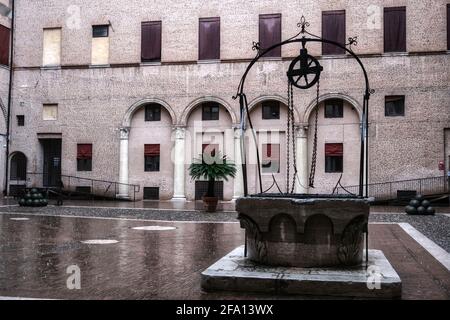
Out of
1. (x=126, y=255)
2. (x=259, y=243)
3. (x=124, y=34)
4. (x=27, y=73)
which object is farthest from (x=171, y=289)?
(x=27, y=73)

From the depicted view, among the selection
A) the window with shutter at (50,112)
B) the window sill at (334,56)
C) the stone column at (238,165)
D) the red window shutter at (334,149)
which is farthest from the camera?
the window with shutter at (50,112)

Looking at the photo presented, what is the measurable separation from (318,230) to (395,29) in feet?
76.4

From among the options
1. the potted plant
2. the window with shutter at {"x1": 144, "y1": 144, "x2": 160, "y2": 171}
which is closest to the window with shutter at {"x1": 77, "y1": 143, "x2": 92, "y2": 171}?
the window with shutter at {"x1": 144, "y1": 144, "x2": 160, "y2": 171}

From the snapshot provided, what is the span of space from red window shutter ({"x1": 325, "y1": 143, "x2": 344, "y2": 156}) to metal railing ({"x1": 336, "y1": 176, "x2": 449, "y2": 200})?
1976mm

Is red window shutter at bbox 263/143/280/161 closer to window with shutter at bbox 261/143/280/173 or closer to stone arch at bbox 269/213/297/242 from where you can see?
window with shutter at bbox 261/143/280/173

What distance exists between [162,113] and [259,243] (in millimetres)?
23604

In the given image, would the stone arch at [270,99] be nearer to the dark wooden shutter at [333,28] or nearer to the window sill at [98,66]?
the dark wooden shutter at [333,28]

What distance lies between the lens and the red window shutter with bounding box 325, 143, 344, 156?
27.2m

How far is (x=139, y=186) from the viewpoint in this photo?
2952 cm

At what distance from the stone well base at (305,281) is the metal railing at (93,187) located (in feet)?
77.2

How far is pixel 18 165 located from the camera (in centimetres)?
3142

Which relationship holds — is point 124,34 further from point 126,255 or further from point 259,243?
point 259,243

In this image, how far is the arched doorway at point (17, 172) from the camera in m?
30.8

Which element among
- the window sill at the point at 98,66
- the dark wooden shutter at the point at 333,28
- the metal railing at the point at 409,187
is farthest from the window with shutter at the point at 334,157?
the window sill at the point at 98,66
